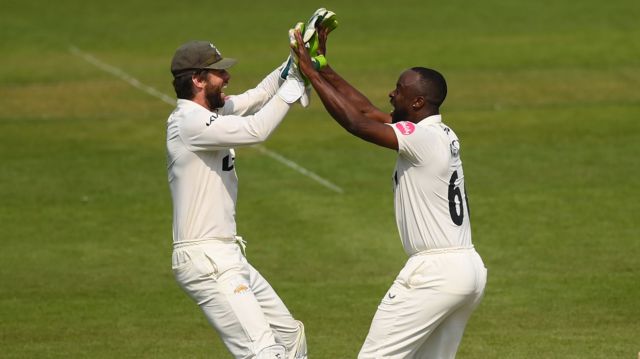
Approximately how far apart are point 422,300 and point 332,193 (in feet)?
33.5

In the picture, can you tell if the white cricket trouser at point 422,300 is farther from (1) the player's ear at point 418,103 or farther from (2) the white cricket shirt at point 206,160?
(2) the white cricket shirt at point 206,160

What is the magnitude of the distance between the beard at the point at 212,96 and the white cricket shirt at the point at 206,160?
0.14m

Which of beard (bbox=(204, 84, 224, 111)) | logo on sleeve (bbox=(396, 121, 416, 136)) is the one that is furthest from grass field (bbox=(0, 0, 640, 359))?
logo on sleeve (bbox=(396, 121, 416, 136))

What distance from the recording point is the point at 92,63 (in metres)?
33.2

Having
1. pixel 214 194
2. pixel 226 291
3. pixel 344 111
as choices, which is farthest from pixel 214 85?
pixel 226 291

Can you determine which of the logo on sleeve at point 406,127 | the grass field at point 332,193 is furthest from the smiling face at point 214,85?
the grass field at point 332,193

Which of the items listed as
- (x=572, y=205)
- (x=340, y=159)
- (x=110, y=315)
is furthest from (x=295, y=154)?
(x=110, y=315)

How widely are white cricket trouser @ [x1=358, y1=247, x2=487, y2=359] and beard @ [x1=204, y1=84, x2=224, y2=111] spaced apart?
1905 millimetres

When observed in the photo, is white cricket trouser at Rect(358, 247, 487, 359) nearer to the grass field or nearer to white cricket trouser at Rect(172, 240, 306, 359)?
white cricket trouser at Rect(172, 240, 306, 359)

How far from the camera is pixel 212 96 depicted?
32.7 feet

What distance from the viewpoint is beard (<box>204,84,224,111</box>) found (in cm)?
994

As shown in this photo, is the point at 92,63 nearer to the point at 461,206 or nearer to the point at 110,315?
the point at 110,315

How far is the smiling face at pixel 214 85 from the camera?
9914 mm

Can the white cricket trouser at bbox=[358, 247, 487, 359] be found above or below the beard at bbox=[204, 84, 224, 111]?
below
